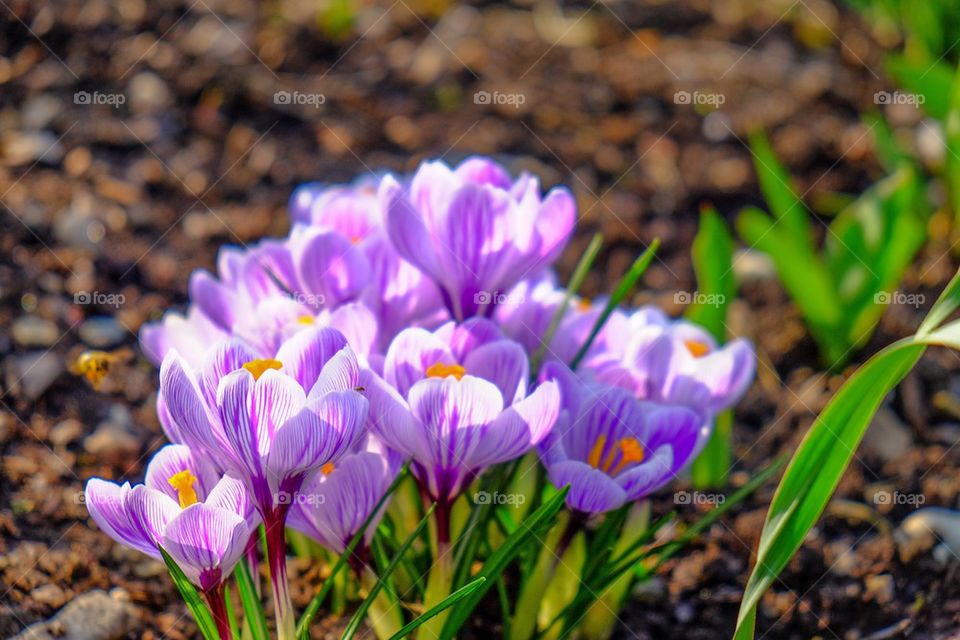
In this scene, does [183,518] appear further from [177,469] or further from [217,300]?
[217,300]

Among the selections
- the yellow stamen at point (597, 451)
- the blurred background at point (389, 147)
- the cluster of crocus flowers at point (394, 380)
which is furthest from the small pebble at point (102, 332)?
the yellow stamen at point (597, 451)

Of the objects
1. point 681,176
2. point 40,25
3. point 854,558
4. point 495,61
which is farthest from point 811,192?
point 40,25

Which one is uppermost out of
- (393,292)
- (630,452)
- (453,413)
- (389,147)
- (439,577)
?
(389,147)

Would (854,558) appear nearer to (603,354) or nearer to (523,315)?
(603,354)

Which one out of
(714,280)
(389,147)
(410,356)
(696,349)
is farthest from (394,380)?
(389,147)

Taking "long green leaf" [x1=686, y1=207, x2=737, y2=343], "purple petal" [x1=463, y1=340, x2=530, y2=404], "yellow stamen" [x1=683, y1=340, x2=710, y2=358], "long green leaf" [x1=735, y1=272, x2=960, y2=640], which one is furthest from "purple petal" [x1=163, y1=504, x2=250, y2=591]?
"long green leaf" [x1=686, y1=207, x2=737, y2=343]
